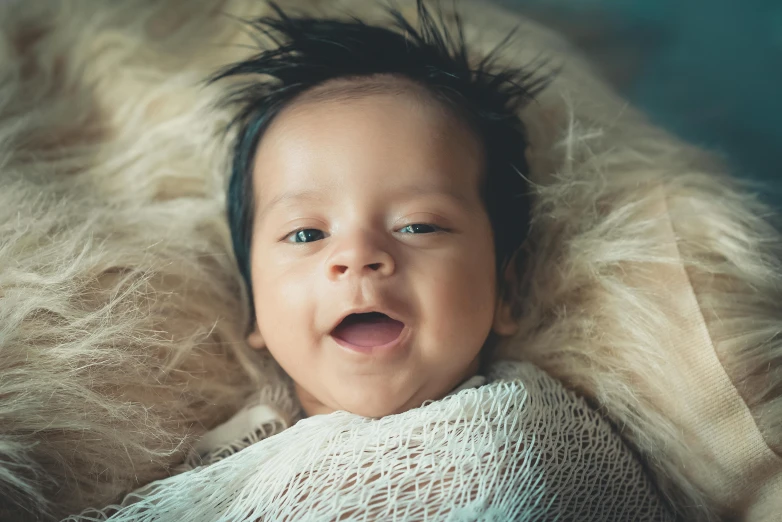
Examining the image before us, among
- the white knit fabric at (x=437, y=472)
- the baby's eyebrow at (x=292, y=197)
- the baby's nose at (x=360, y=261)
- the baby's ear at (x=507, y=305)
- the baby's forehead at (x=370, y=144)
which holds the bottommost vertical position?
the white knit fabric at (x=437, y=472)

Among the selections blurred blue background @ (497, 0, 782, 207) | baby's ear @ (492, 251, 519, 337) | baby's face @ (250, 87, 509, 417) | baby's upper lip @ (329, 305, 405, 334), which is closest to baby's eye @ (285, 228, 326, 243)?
baby's face @ (250, 87, 509, 417)

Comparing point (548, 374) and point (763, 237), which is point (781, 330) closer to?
point (763, 237)

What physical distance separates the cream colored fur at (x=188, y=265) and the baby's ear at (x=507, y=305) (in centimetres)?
2

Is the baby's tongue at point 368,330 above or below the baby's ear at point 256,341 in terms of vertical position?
above

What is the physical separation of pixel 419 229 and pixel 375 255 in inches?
3.1

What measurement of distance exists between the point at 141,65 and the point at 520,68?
0.57m

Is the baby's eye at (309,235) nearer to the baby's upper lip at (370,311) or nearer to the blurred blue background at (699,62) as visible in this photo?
the baby's upper lip at (370,311)

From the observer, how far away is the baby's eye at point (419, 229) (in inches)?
28.8

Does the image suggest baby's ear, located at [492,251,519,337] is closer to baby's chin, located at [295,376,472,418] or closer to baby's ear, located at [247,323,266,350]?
baby's chin, located at [295,376,472,418]

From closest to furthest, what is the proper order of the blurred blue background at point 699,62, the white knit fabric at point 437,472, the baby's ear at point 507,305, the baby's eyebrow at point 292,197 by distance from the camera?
the white knit fabric at point 437,472 → the baby's eyebrow at point 292,197 → the baby's ear at point 507,305 → the blurred blue background at point 699,62

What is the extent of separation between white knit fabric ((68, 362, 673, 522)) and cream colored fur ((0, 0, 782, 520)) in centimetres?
6

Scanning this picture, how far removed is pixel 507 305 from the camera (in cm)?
85

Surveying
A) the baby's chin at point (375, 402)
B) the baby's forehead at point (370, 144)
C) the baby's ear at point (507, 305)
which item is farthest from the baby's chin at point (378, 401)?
the baby's forehead at point (370, 144)

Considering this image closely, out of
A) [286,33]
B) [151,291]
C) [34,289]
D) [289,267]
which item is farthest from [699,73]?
[34,289]
